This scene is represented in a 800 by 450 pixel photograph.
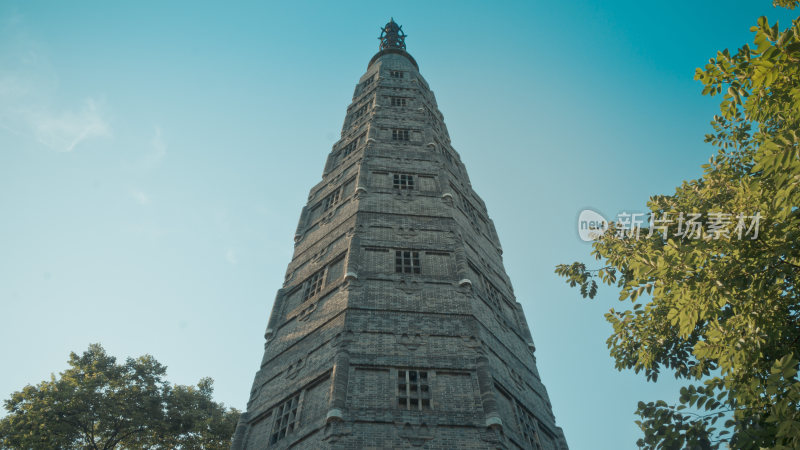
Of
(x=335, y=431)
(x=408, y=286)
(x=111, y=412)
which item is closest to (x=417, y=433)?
(x=335, y=431)

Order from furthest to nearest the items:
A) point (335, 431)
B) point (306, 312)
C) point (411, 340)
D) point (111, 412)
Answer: point (111, 412)
point (306, 312)
point (411, 340)
point (335, 431)

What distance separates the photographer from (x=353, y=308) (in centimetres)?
1450

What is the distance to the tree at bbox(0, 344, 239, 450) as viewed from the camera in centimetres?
1661

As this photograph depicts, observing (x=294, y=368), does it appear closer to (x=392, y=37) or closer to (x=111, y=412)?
(x=111, y=412)

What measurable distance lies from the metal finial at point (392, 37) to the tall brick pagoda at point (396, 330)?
22.8 meters

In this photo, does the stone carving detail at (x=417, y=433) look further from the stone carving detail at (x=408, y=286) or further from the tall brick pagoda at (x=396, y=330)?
the stone carving detail at (x=408, y=286)

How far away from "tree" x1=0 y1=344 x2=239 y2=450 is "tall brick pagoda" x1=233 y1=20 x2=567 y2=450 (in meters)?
5.63

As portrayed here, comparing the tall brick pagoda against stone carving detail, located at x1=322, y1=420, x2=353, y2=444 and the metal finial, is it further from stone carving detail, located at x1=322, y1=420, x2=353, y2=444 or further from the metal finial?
the metal finial

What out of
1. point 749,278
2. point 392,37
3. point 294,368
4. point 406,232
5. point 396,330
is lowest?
point 749,278

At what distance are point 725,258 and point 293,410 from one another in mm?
10282

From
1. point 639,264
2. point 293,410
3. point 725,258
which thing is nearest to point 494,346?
point 293,410

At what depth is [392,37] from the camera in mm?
44812

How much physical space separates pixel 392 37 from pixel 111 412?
121 feet

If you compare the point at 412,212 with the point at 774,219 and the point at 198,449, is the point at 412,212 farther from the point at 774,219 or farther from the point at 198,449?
the point at 774,219
